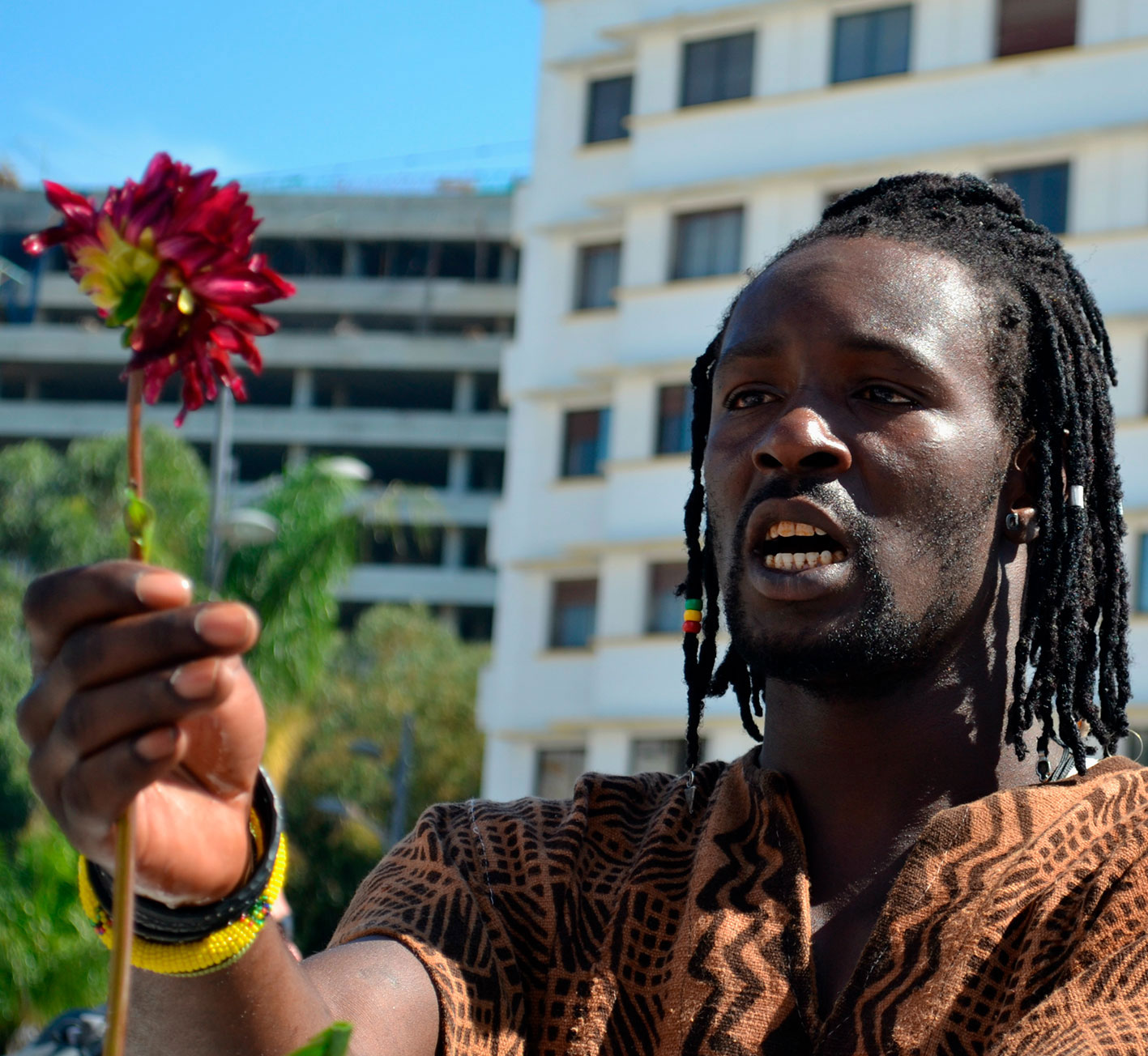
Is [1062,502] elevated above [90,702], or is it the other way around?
[1062,502]

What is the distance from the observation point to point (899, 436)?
8.92 feet

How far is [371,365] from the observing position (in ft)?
204

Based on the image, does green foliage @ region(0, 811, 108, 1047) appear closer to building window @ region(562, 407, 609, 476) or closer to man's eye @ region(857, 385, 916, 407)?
building window @ region(562, 407, 609, 476)

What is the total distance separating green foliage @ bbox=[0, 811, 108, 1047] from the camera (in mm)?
17188

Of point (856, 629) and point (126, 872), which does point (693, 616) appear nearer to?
point (856, 629)

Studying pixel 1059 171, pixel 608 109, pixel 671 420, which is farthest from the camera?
pixel 608 109

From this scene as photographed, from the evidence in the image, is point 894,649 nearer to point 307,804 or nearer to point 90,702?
point 90,702

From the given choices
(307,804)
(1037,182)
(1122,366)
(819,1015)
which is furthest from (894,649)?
(307,804)

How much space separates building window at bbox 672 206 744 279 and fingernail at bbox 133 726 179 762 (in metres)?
25.2

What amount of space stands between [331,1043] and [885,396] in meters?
1.62

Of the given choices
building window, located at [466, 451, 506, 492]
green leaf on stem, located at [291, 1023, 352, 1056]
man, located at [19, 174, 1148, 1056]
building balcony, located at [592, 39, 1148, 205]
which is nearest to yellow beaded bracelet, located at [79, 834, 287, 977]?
man, located at [19, 174, 1148, 1056]

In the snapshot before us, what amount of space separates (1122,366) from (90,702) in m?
22.4

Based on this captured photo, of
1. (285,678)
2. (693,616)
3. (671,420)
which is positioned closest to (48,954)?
(285,678)

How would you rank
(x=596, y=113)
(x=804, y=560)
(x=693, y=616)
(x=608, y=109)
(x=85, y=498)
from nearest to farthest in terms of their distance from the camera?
(x=804, y=560) < (x=693, y=616) < (x=608, y=109) < (x=596, y=113) < (x=85, y=498)
